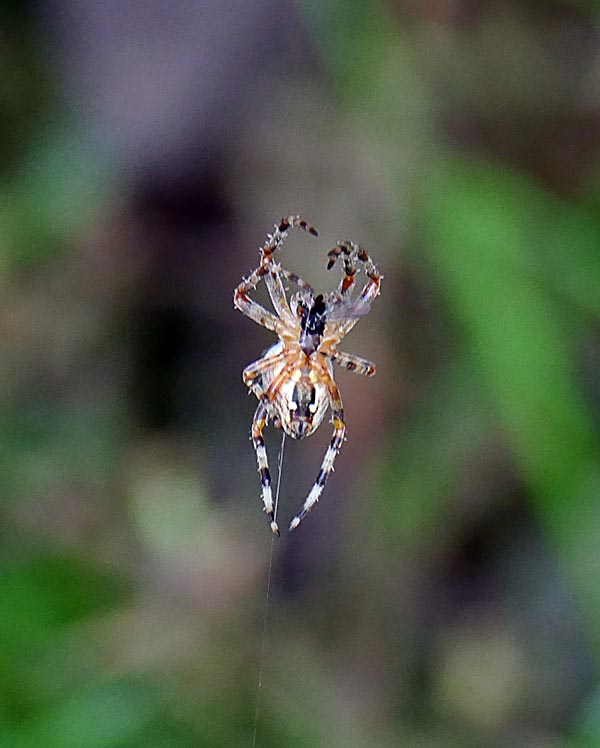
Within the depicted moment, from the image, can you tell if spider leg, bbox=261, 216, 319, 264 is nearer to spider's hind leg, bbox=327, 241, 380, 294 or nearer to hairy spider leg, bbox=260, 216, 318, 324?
hairy spider leg, bbox=260, 216, 318, 324

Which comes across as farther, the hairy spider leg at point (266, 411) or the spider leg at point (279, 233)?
the hairy spider leg at point (266, 411)

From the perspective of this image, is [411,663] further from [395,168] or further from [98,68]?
[98,68]

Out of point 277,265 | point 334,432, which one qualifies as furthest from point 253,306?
point 334,432

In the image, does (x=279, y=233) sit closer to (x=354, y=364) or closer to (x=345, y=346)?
(x=354, y=364)

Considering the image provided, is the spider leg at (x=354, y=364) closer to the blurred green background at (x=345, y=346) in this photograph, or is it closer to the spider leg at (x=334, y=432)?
the spider leg at (x=334, y=432)

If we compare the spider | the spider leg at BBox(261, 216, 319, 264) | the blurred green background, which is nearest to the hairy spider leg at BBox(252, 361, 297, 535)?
the spider

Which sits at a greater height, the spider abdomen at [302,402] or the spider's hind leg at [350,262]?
the spider's hind leg at [350,262]

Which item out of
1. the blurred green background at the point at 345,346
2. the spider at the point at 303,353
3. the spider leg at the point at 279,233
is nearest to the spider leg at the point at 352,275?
the spider at the point at 303,353
